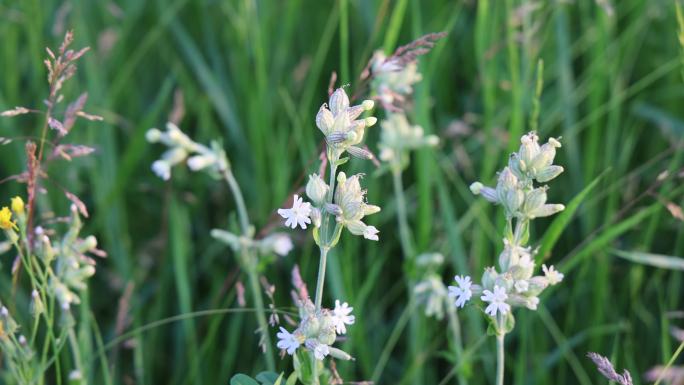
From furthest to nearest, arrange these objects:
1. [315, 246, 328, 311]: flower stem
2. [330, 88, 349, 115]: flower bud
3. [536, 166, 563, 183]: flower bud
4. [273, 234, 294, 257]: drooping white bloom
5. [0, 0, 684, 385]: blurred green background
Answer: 1. [0, 0, 684, 385]: blurred green background
2. [273, 234, 294, 257]: drooping white bloom
3. [536, 166, 563, 183]: flower bud
4. [330, 88, 349, 115]: flower bud
5. [315, 246, 328, 311]: flower stem

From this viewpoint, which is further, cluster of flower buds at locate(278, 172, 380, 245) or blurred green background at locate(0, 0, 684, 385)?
blurred green background at locate(0, 0, 684, 385)

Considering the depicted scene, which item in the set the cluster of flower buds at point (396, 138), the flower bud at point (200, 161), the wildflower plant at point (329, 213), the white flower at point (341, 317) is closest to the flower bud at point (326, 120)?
the wildflower plant at point (329, 213)

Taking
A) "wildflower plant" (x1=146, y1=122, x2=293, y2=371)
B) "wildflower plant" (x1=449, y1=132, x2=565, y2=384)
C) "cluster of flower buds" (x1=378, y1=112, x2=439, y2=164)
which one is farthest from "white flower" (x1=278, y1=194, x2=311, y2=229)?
"cluster of flower buds" (x1=378, y1=112, x2=439, y2=164)

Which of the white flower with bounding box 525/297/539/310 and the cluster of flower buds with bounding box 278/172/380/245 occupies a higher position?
the cluster of flower buds with bounding box 278/172/380/245

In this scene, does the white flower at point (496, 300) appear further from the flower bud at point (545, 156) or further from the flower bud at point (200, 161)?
the flower bud at point (200, 161)

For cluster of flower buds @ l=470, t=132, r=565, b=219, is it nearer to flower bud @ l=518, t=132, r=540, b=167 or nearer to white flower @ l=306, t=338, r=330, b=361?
flower bud @ l=518, t=132, r=540, b=167

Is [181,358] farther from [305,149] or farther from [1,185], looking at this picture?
[1,185]

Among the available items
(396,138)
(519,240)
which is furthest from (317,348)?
(396,138)
